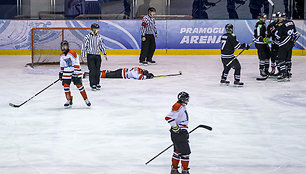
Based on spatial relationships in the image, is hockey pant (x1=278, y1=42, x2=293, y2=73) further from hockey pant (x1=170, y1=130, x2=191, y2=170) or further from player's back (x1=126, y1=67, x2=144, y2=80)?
hockey pant (x1=170, y1=130, x2=191, y2=170)

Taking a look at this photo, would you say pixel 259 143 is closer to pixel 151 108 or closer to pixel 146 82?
pixel 151 108

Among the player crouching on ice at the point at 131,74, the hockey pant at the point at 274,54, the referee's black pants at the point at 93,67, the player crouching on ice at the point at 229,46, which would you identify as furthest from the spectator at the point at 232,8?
the referee's black pants at the point at 93,67

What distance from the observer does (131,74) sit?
36.7 feet

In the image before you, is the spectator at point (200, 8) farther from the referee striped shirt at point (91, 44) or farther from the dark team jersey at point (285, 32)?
the referee striped shirt at point (91, 44)

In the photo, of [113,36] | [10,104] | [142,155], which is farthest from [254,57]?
[142,155]

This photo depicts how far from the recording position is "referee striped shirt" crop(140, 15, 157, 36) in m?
13.9

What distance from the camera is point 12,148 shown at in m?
5.91

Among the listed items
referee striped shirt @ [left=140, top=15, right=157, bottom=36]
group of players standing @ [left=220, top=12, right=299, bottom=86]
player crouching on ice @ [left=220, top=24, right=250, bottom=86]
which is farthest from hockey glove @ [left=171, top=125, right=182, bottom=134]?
referee striped shirt @ [left=140, top=15, right=157, bottom=36]

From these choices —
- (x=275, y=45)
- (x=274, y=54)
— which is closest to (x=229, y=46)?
(x=275, y=45)

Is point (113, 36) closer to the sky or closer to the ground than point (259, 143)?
closer to the sky

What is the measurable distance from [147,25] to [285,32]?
4.34 meters

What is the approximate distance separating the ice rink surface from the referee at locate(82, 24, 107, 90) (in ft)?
1.04

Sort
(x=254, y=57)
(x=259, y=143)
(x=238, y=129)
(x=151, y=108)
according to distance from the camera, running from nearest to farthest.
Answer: (x=259, y=143)
(x=238, y=129)
(x=151, y=108)
(x=254, y=57)

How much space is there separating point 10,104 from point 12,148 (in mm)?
2593
